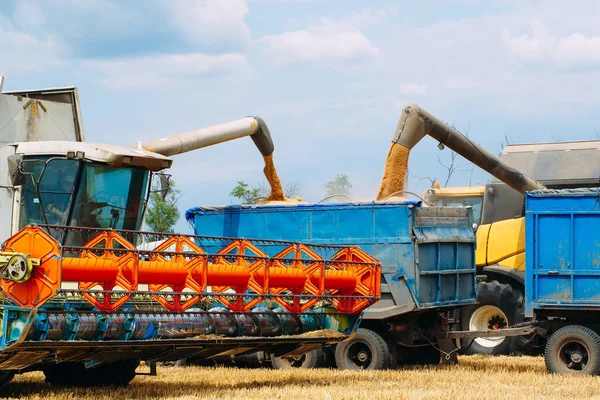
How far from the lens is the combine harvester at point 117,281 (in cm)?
803

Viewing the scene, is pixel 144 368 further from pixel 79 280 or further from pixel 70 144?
pixel 79 280

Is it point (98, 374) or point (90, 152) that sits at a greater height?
point (90, 152)

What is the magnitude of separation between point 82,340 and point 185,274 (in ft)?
3.26

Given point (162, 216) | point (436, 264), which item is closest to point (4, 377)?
point (436, 264)

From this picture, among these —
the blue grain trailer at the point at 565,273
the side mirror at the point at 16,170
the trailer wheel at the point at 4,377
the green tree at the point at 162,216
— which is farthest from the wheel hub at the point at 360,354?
the green tree at the point at 162,216

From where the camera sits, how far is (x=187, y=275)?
8734 millimetres

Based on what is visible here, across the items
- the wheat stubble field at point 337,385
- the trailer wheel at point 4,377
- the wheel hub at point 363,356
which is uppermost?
the wheel hub at point 363,356

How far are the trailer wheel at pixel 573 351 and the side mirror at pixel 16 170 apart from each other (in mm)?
6156

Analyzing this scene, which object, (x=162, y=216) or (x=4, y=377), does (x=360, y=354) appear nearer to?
(x=4, y=377)

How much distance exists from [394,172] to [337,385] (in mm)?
5331

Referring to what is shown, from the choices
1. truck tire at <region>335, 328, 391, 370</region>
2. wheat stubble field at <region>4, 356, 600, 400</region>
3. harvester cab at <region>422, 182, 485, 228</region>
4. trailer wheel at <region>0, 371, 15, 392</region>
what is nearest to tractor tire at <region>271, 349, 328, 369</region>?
truck tire at <region>335, 328, 391, 370</region>

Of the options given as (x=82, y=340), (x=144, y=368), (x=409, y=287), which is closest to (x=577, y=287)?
(x=409, y=287)

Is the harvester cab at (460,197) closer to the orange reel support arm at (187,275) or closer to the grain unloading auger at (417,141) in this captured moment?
the grain unloading auger at (417,141)

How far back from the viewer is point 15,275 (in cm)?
786
